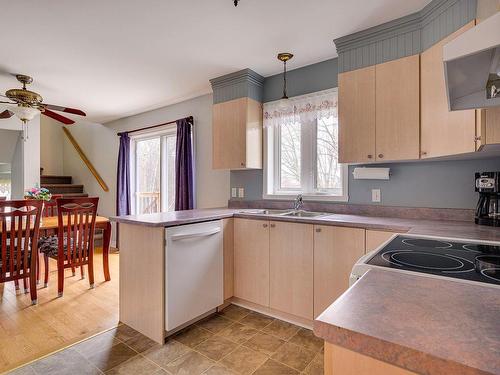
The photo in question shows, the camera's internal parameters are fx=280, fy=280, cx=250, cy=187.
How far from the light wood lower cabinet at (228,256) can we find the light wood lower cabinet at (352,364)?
194cm

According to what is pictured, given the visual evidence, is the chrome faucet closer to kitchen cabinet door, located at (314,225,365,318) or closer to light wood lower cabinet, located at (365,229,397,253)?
kitchen cabinet door, located at (314,225,365,318)

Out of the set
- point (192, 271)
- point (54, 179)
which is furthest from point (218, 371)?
point (54, 179)

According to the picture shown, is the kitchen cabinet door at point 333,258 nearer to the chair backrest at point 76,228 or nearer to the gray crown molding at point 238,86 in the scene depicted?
the gray crown molding at point 238,86

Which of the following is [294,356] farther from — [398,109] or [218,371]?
[398,109]

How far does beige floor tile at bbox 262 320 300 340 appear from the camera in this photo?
213 centimetres

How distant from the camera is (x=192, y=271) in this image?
2178 mm

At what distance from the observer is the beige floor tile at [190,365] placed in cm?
172

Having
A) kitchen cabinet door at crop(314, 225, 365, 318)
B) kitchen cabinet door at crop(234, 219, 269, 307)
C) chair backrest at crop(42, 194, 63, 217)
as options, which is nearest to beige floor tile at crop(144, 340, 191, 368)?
kitchen cabinet door at crop(234, 219, 269, 307)

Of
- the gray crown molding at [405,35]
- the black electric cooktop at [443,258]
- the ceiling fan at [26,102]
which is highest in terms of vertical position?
the gray crown molding at [405,35]

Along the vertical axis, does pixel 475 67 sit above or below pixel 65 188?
above

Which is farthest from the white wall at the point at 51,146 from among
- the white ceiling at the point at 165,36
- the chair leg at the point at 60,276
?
the chair leg at the point at 60,276

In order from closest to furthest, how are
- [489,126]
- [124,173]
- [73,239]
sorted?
[489,126], [73,239], [124,173]

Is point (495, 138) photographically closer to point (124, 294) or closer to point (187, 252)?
point (187, 252)

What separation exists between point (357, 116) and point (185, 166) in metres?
2.24
